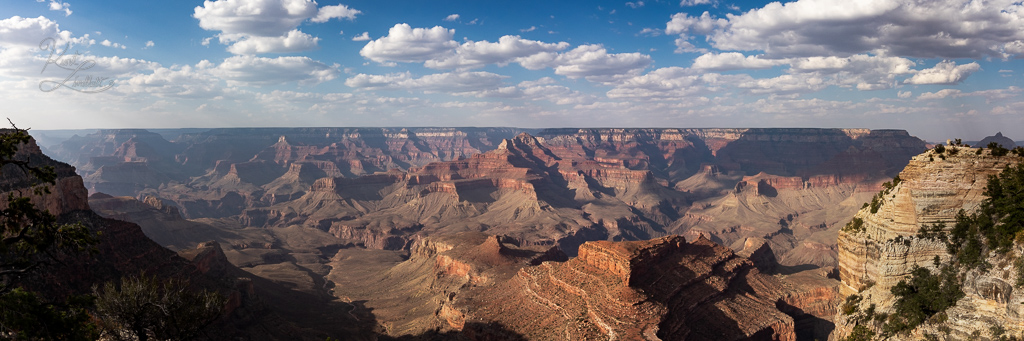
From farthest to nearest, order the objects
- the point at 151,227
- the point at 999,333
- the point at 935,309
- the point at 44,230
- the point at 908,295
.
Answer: the point at 151,227
the point at 908,295
the point at 935,309
the point at 999,333
the point at 44,230

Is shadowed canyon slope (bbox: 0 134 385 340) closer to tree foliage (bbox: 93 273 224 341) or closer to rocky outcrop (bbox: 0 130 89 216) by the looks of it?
rocky outcrop (bbox: 0 130 89 216)

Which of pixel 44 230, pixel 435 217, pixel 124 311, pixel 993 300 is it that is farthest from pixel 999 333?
pixel 435 217

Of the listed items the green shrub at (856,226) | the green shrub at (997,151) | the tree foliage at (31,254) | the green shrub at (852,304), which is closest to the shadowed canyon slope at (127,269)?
the tree foliage at (31,254)

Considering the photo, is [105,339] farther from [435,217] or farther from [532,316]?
[435,217]

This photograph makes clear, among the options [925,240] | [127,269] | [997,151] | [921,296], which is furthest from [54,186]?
[997,151]

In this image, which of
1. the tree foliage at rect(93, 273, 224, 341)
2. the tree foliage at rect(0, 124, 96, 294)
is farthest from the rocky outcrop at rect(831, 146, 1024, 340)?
the tree foliage at rect(93, 273, 224, 341)

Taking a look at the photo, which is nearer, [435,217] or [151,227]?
[151,227]

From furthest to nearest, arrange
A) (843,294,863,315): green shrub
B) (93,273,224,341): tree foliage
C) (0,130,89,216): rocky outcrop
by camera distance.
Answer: (0,130,89,216): rocky outcrop
(843,294,863,315): green shrub
(93,273,224,341): tree foliage

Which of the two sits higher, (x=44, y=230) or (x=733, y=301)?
(x=44, y=230)
